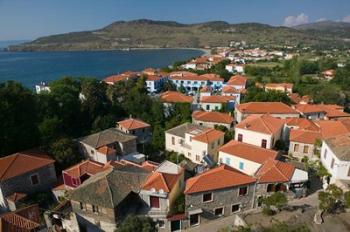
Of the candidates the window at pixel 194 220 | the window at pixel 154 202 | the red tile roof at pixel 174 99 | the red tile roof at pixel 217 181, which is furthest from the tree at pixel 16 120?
the red tile roof at pixel 174 99

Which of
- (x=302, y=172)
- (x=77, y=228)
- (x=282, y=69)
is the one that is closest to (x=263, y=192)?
(x=302, y=172)

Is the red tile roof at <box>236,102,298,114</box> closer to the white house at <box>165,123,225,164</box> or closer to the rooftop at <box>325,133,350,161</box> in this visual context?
the white house at <box>165,123,225,164</box>

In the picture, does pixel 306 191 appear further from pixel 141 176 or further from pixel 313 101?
pixel 313 101

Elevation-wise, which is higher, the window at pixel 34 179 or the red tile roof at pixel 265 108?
the red tile roof at pixel 265 108

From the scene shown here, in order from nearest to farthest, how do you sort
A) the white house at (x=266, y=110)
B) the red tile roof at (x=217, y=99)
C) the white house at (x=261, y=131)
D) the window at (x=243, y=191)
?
the window at (x=243, y=191), the white house at (x=261, y=131), the white house at (x=266, y=110), the red tile roof at (x=217, y=99)

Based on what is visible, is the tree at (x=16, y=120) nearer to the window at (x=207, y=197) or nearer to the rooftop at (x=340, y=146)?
the window at (x=207, y=197)

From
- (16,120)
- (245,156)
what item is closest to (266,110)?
(245,156)
